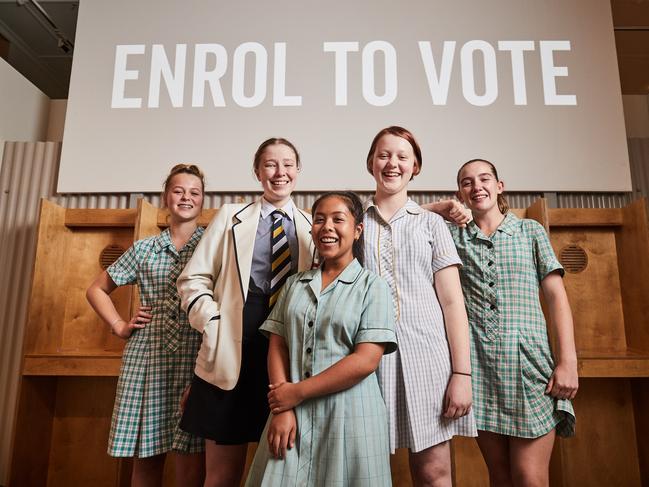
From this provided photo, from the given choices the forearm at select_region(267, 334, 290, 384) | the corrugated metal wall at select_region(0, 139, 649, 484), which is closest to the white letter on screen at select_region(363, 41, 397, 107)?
the corrugated metal wall at select_region(0, 139, 649, 484)

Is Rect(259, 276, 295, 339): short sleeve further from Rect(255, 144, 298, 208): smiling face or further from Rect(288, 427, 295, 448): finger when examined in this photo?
Rect(255, 144, 298, 208): smiling face

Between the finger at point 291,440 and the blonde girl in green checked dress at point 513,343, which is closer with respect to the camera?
the finger at point 291,440

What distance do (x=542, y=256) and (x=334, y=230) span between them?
2.69ft

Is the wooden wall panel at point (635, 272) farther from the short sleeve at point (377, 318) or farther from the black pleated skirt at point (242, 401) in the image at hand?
the black pleated skirt at point (242, 401)

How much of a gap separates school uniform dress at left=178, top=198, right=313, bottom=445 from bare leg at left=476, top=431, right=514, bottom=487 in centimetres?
82

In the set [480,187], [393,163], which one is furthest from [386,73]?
[393,163]

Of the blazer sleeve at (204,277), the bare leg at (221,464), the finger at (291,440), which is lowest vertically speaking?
the bare leg at (221,464)

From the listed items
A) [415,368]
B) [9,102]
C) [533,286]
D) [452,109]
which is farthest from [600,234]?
[9,102]

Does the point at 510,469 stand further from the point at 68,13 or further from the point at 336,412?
the point at 68,13

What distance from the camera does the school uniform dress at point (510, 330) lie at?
1.49 metres

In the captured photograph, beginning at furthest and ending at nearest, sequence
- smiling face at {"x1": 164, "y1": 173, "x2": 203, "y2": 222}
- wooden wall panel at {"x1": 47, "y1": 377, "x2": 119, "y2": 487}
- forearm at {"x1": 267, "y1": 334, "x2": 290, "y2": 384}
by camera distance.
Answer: wooden wall panel at {"x1": 47, "y1": 377, "x2": 119, "y2": 487} → smiling face at {"x1": 164, "y1": 173, "x2": 203, "y2": 222} → forearm at {"x1": 267, "y1": 334, "x2": 290, "y2": 384}

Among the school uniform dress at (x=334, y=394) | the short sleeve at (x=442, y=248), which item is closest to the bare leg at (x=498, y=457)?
the school uniform dress at (x=334, y=394)

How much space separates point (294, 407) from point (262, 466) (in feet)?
0.59

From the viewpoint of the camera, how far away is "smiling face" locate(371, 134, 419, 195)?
4.89ft
